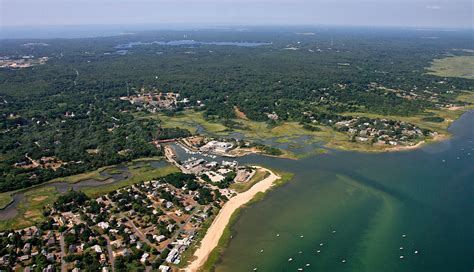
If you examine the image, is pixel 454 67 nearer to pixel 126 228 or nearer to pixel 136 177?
pixel 136 177

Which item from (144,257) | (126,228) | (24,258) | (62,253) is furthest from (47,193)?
(144,257)

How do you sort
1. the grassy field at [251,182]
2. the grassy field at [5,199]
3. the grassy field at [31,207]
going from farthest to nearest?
the grassy field at [251,182] → the grassy field at [5,199] → the grassy field at [31,207]

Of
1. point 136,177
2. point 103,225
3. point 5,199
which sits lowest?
point 5,199

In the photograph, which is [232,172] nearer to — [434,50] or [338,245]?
[338,245]

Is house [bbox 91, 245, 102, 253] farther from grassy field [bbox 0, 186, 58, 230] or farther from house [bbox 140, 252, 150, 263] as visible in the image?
grassy field [bbox 0, 186, 58, 230]

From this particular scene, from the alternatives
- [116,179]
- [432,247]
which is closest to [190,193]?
[116,179]

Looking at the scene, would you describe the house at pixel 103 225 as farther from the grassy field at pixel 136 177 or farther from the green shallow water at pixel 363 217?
the green shallow water at pixel 363 217

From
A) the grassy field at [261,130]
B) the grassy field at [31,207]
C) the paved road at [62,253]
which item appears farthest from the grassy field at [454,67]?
the paved road at [62,253]
